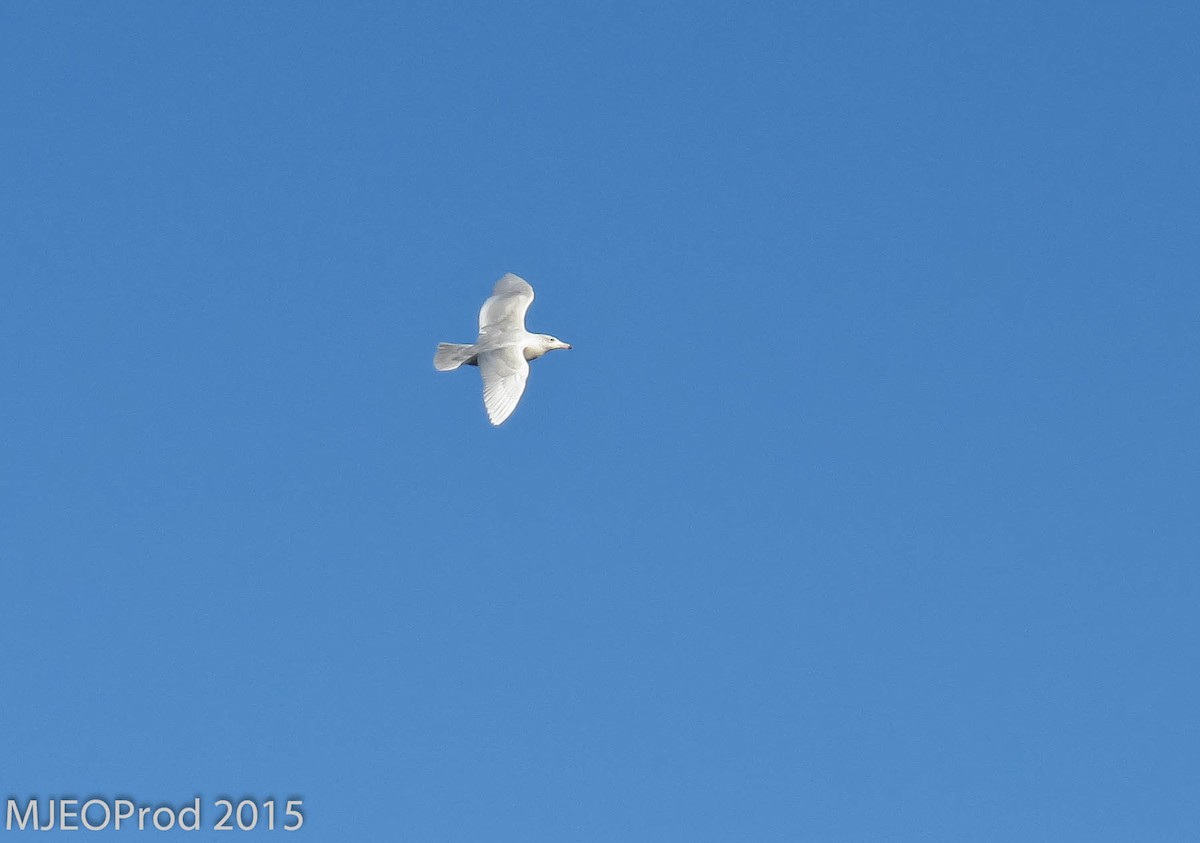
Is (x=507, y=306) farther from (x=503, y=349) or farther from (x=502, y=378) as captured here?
(x=502, y=378)

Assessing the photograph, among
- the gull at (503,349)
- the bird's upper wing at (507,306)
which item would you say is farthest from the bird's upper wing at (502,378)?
the bird's upper wing at (507,306)

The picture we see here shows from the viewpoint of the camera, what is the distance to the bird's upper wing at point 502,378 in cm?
3494

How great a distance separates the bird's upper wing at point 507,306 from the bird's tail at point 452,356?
1.42m

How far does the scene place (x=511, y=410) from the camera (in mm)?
34906

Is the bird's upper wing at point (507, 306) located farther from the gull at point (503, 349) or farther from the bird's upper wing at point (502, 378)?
the bird's upper wing at point (502, 378)

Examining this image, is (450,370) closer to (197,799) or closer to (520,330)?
(520,330)

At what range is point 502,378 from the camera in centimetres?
3594

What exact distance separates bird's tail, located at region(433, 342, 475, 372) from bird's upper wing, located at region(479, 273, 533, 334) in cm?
142

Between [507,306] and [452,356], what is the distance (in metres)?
2.88

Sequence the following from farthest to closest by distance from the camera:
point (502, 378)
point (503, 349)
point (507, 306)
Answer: point (507, 306) → point (503, 349) → point (502, 378)

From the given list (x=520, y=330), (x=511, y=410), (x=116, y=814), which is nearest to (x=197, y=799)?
(x=116, y=814)

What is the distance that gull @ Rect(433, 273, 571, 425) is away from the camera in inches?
1395

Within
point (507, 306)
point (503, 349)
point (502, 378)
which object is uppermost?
point (507, 306)

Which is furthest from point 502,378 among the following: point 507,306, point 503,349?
point 507,306
